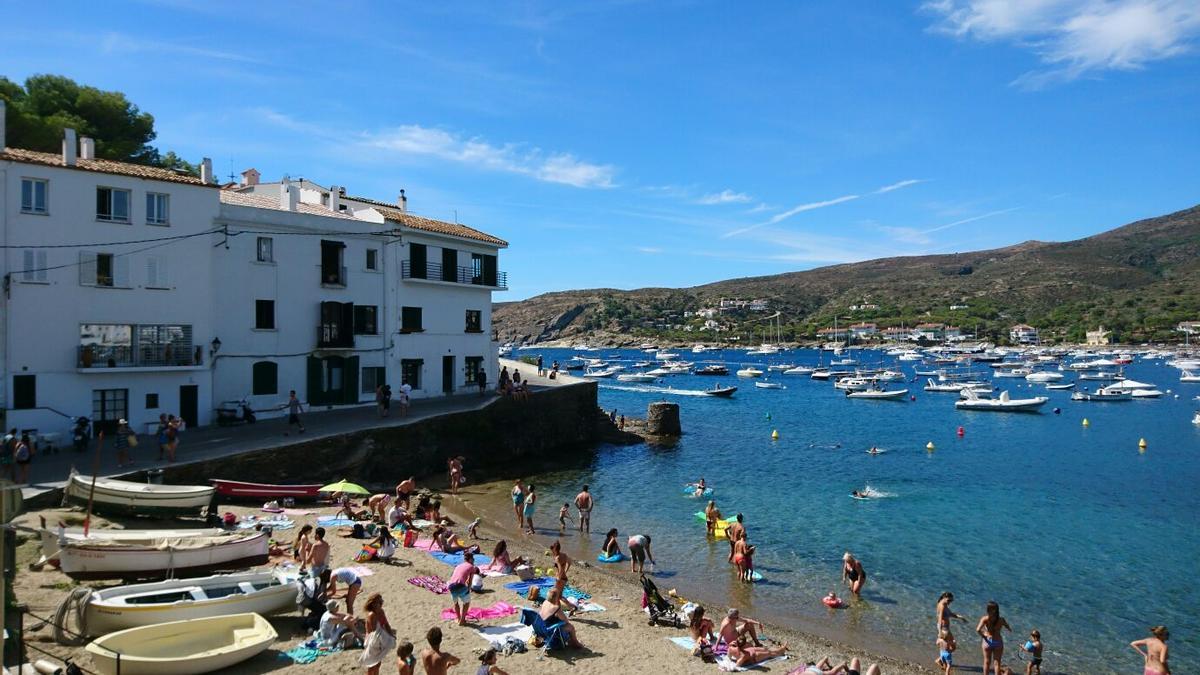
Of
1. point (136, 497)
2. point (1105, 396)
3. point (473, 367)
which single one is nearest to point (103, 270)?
point (136, 497)

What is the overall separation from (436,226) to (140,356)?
1620 cm

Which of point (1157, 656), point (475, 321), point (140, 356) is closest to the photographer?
point (1157, 656)

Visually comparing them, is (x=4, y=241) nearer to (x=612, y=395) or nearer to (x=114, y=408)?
(x=114, y=408)

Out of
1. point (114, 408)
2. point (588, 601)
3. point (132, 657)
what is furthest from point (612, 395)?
point (132, 657)

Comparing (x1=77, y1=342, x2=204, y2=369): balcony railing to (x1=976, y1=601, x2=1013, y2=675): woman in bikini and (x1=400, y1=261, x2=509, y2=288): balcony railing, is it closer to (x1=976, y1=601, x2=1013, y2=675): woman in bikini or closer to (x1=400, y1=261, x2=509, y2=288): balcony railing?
(x1=400, y1=261, x2=509, y2=288): balcony railing

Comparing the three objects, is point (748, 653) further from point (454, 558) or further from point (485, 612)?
point (454, 558)

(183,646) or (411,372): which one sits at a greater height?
(411,372)

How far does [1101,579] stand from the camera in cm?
2061

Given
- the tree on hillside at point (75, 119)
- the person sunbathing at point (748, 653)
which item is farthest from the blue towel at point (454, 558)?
the tree on hillside at point (75, 119)

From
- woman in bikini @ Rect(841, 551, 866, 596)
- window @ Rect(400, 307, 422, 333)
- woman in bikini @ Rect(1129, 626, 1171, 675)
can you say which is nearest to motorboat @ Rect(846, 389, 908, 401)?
window @ Rect(400, 307, 422, 333)

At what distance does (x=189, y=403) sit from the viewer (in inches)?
1096

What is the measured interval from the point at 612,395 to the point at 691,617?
221 feet

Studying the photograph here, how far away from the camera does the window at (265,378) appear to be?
101ft

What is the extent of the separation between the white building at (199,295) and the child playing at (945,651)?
25.4 m
